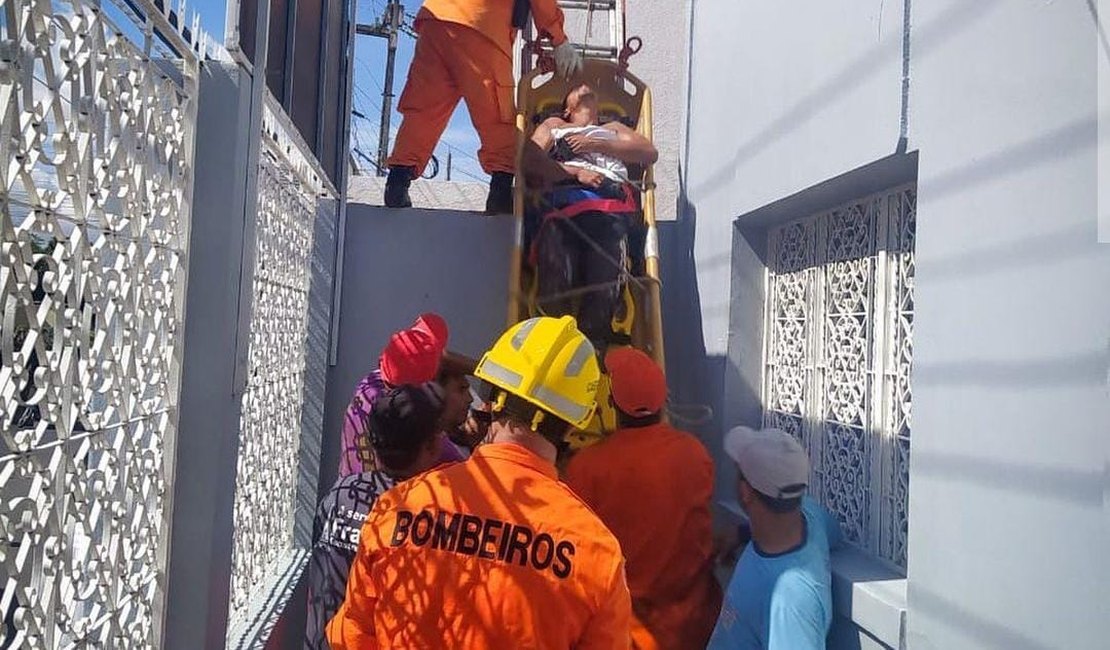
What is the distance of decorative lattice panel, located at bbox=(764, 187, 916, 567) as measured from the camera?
3.18m

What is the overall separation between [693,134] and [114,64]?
4049mm

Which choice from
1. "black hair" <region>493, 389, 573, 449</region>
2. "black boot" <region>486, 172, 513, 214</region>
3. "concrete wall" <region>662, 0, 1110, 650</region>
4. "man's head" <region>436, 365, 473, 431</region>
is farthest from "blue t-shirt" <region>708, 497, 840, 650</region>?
"black boot" <region>486, 172, 513, 214</region>

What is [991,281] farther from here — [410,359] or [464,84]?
[464,84]

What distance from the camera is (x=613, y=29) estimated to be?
6238 mm

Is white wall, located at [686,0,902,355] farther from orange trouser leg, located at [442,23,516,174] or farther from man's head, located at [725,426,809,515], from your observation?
orange trouser leg, located at [442,23,516,174]

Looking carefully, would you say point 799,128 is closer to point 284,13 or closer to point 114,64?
point 284,13

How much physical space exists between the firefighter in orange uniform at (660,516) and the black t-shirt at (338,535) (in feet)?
2.66

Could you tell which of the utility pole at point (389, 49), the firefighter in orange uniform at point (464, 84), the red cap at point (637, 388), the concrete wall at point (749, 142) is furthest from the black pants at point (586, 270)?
the utility pole at point (389, 49)

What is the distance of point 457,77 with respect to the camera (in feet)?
17.1

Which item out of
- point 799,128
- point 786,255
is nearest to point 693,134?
point 786,255

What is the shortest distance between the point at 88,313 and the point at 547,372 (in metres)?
0.92

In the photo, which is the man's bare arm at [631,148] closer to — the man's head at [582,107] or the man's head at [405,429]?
the man's head at [582,107]

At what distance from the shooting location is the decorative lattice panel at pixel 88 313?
1.59m

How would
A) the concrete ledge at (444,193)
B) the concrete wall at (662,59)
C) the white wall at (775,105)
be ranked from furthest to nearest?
the concrete wall at (662,59) < the concrete ledge at (444,193) < the white wall at (775,105)
